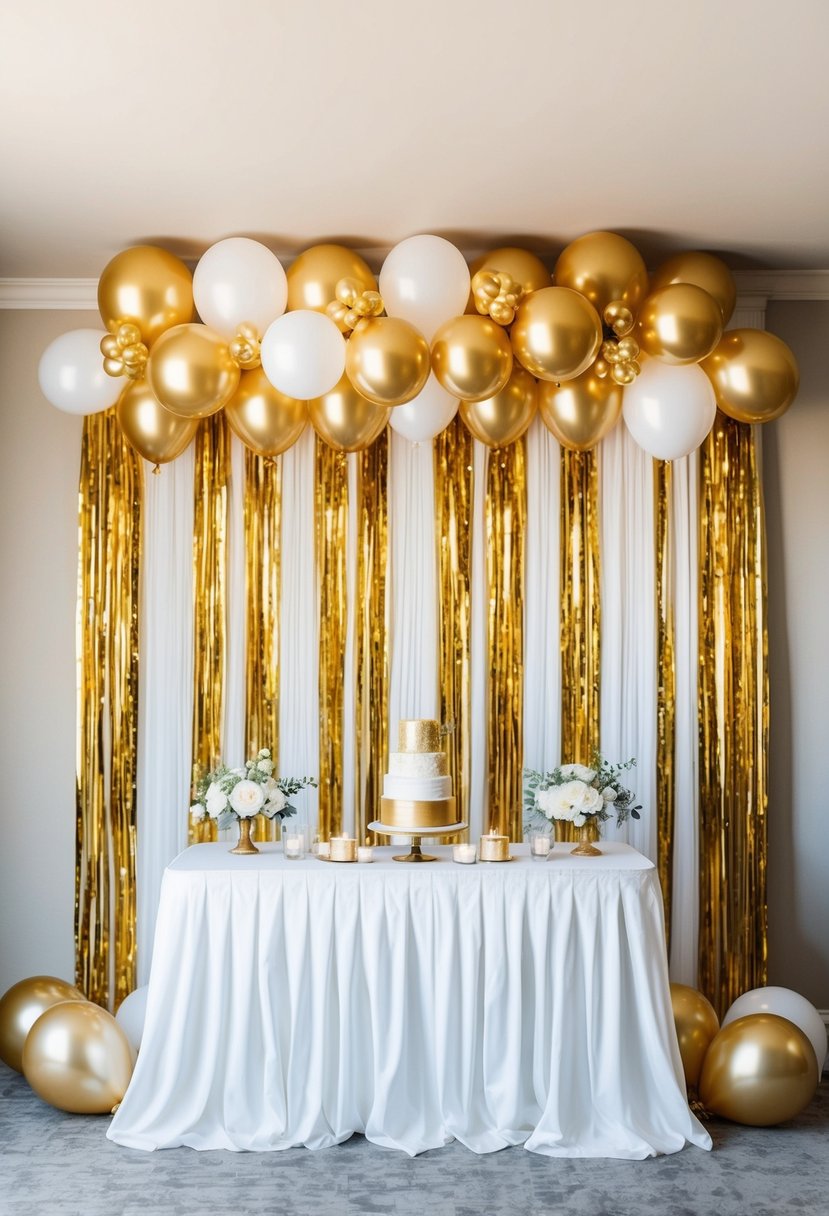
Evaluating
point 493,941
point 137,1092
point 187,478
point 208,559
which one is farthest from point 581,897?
point 187,478

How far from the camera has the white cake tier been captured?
3586mm

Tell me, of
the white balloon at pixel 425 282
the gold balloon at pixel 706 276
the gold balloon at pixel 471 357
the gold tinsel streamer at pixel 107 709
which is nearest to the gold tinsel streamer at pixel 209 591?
the gold tinsel streamer at pixel 107 709

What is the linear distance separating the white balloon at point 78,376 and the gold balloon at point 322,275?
677 mm

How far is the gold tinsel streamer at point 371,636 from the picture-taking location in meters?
4.18

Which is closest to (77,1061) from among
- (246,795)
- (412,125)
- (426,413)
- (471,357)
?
(246,795)

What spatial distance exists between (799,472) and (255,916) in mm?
2584

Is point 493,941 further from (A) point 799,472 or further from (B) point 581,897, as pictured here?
(A) point 799,472

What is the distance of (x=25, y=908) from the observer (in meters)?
4.19

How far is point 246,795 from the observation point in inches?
143

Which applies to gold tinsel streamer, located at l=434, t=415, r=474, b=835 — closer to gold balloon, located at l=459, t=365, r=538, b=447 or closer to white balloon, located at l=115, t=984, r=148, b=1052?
gold balloon, located at l=459, t=365, r=538, b=447

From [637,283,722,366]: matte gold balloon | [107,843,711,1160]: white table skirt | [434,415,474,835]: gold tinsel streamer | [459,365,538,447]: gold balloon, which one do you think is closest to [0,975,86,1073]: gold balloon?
[107,843,711,1160]: white table skirt

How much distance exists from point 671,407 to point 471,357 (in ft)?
2.37

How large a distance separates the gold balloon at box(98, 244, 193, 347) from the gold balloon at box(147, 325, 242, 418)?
0.13 metres

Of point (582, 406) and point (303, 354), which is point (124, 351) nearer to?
point (303, 354)
